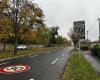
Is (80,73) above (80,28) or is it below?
below

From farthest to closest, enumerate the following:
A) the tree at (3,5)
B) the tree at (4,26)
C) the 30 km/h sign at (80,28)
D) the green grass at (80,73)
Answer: the tree at (4,26), the tree at (3,5), the 30 km/h sign at (80,28), the green grass at (80,73)

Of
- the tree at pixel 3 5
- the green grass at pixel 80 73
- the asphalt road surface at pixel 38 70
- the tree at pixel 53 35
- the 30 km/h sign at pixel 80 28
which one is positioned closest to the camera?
the green grass at pixel 80 73

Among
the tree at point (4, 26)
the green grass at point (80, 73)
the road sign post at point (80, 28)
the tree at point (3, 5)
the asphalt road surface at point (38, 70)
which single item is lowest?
the asphalt road surface at point (38, 70)

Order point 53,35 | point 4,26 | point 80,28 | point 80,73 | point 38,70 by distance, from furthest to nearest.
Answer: point 53,35 < point 4,26 < point 80,28 < point 38,70 < point 80,73

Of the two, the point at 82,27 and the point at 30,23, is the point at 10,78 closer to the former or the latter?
the point at 82,27

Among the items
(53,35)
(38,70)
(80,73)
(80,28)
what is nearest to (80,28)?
(80,28)

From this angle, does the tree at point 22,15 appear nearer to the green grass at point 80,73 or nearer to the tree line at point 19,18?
the tree line at point 19,18

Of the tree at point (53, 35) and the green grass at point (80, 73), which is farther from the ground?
the tree at point (53, 35)

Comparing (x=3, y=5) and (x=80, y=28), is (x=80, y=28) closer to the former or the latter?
(x=80, y=28)

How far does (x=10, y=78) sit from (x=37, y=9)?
91.4ft

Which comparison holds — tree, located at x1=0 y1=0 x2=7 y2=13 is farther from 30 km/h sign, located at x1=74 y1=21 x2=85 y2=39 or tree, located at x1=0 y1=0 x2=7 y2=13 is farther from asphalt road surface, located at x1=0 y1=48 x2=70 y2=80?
30 km/h sign, located at x1=74 y1=21 x2=85 y2=39

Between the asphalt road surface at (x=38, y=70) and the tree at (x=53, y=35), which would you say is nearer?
the asphalt road surface at (x=38, y=70)

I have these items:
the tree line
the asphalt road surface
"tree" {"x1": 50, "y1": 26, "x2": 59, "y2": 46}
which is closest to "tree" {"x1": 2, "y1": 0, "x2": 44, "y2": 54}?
the tree line

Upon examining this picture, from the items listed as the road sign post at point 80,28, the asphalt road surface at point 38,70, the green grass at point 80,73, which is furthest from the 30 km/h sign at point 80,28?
the green grass at point 80,73
